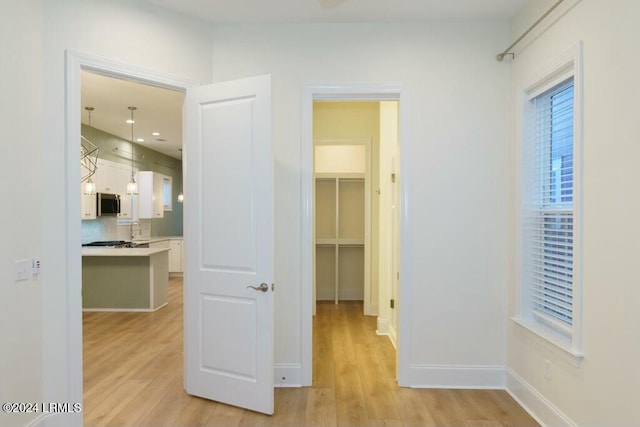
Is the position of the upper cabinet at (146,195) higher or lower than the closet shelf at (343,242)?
higher

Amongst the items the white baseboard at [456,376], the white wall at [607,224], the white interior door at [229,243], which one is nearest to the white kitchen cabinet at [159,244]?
the white interior door at [229,243]

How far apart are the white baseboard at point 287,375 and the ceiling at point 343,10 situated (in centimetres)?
272

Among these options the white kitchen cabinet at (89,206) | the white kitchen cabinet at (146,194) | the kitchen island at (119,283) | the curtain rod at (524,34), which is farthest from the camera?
the white kitchen cabinet at (146,194)

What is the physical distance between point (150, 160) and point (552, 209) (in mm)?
8114

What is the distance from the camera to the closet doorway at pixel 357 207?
4.43m

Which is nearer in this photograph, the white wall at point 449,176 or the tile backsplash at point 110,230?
the white wall at point 449,176

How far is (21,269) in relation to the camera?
2094mm

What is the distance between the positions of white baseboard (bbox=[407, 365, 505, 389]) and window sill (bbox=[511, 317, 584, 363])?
0.50 m

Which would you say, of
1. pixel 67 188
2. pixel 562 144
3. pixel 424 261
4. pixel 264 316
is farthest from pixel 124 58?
pixel 562 144

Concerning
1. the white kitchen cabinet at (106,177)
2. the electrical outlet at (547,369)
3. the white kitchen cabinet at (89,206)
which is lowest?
the electrical outlet at (547,369)

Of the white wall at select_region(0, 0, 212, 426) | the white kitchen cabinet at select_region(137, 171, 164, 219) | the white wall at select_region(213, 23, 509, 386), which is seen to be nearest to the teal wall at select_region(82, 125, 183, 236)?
the white kitchen cabinet at select_region(137, 171, 164, 219)

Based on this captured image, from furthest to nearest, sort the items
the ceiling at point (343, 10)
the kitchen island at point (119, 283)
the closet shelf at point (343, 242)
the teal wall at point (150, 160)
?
the teal wall at point (150, 160)
the closet shelf at point (343, 242)
the kitchen island at point (119, 283)
the ceiling at point (343, 10)

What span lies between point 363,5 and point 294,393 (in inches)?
115

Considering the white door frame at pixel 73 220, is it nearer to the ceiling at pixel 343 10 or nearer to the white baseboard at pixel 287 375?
the ceiling at pixel 343 10
